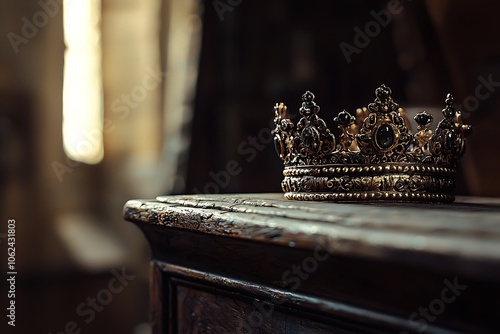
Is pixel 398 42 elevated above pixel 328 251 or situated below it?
above

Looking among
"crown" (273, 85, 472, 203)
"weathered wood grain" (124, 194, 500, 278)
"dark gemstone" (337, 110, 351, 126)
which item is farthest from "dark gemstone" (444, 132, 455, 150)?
"weathered wood grain" (124, 194, 500, 278)

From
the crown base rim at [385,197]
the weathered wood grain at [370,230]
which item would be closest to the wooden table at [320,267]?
the weathered wood grain at [370,230]

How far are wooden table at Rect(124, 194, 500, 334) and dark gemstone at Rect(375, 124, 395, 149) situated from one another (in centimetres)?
22

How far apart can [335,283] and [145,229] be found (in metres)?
0.36

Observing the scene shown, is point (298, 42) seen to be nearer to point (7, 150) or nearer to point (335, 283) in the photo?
point (7, 150)

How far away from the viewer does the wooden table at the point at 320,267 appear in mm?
376

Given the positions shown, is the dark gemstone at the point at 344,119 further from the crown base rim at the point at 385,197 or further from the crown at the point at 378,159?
the crown base rim at the point at 385,197

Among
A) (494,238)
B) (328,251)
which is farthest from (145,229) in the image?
(494,238)

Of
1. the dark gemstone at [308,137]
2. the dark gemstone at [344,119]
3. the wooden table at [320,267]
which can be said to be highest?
the dark gemstone at [344,119]

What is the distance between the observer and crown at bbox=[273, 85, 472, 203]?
0.76m

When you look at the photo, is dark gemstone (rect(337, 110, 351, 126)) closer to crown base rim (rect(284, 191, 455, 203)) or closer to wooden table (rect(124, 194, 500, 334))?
crown base rim (rect(284, 191, 455, 203))

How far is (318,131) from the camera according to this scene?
0.82m

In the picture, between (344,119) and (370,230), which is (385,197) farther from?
(370,230)

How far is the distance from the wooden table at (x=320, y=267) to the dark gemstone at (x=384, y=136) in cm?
22
